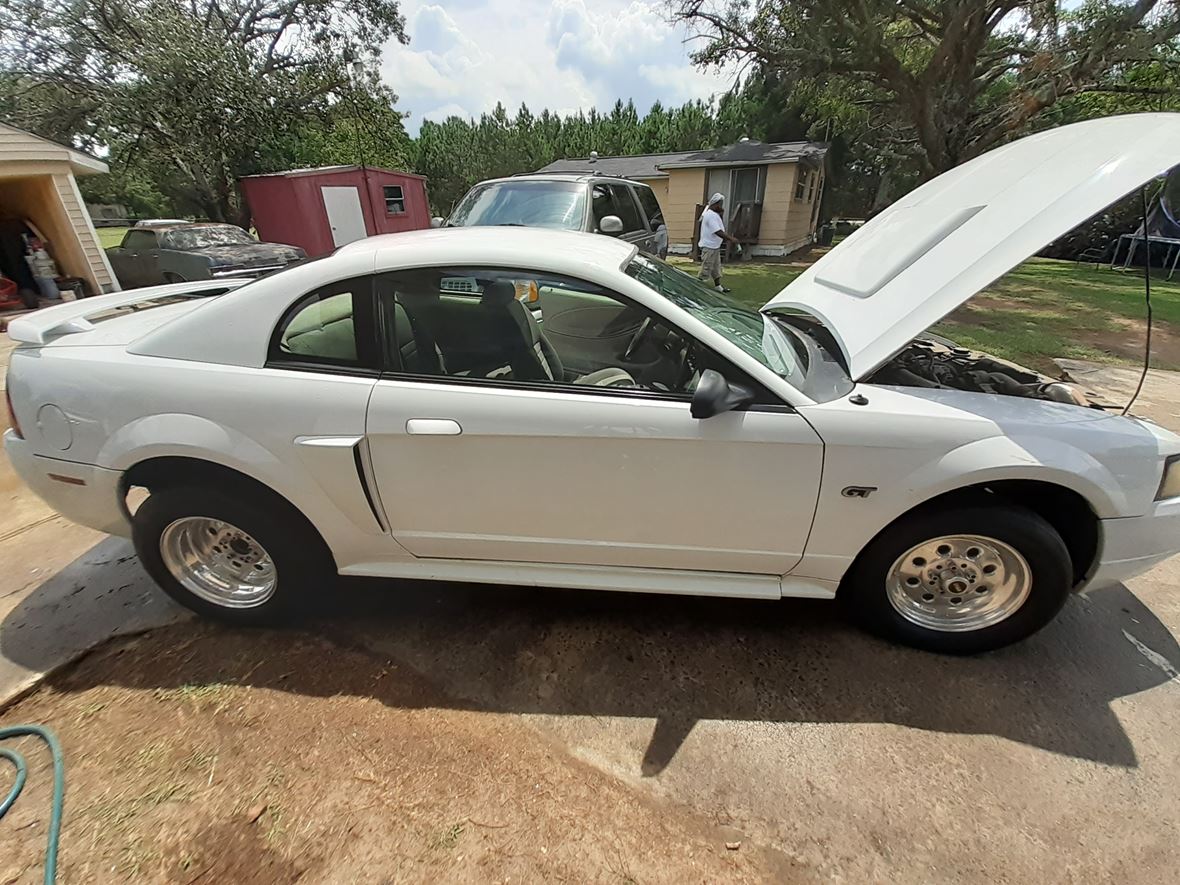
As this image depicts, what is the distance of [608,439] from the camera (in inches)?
78.5

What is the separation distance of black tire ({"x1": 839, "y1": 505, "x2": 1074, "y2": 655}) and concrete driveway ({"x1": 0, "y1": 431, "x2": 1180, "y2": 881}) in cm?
11

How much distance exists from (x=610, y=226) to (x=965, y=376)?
4.32m

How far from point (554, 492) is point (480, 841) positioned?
43.8 inches

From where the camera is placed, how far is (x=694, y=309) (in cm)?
225

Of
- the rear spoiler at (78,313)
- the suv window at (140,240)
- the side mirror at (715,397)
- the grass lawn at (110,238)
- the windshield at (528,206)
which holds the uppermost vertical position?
the windshield at (528,206)

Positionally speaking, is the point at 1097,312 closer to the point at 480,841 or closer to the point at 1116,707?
the point at 1116,707

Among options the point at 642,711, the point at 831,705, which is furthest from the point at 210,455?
the point at 831,705

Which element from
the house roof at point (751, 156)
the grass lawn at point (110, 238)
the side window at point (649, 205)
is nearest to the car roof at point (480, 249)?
the side window at point (649, 205)

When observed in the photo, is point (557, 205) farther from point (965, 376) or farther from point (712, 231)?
point (965, 376)

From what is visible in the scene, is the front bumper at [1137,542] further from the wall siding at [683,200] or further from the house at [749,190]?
the wall siding at [683,200]

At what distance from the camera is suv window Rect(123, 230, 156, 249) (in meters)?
10.4

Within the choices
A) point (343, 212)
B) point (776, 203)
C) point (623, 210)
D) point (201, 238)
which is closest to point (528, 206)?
point (623, 210)

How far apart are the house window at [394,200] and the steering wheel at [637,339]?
17070 mm

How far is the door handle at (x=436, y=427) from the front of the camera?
2.00 m
